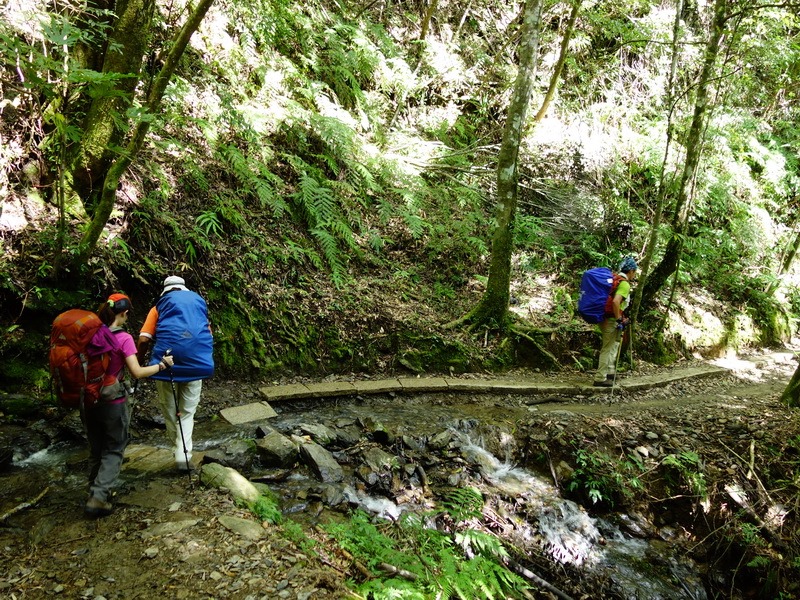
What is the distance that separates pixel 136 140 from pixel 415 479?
4801 mm

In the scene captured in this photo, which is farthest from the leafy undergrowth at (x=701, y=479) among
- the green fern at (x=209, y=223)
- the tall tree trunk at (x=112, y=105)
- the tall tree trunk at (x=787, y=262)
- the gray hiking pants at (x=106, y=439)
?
the tall tree trunk at (x=787, y=262)

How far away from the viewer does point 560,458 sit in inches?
243

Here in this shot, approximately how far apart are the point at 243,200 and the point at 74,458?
4.85m

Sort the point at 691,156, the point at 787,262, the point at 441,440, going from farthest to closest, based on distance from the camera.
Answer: the point at 787,262
the point at 691,156
the point at 441,440

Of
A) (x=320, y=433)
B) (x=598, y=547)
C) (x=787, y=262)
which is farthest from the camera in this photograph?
(x=787, y=262)

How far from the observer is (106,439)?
3760 millimetres

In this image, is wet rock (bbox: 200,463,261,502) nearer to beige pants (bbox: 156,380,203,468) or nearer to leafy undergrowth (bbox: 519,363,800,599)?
beige pants (bbox: 156,380,203,468)

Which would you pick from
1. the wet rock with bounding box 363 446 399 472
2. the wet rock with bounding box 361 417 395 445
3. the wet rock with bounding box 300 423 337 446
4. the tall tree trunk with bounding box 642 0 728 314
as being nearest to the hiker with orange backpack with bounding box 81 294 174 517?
the wet rock with bounding box 300 423 337 446

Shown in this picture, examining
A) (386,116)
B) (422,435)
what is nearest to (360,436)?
(422,435)

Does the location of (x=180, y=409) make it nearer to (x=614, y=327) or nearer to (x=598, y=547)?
(x=598, y=547)

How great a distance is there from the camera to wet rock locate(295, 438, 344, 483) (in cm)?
484

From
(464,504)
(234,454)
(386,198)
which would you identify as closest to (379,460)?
(464,504)

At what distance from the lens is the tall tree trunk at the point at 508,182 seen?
8.09 m

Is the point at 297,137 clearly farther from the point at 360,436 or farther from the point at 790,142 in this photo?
the point at 790,142
